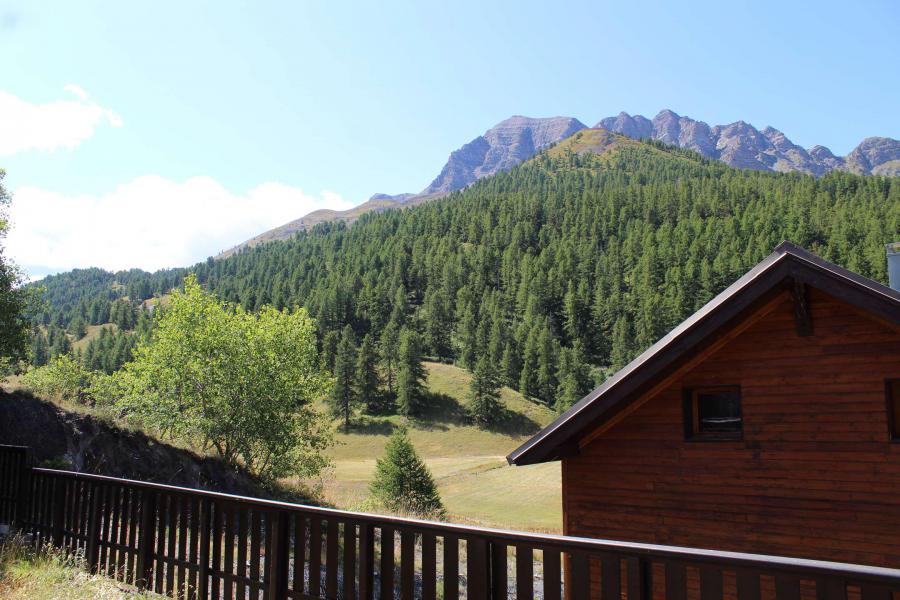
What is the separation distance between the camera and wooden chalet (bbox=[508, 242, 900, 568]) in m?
9.05

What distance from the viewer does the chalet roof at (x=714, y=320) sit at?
8766 mm

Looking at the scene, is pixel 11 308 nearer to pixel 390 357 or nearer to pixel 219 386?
pixel 219 386

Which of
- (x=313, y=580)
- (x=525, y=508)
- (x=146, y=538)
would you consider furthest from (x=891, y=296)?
(x=525, y=508)

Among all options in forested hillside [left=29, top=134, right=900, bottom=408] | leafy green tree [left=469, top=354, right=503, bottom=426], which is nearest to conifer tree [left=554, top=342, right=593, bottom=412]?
forested hillside [left=29, top=134, right=900, bottom=408]

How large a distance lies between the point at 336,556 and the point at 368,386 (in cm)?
10069

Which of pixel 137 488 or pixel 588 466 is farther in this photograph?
pixel 588 466

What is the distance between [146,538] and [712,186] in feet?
661

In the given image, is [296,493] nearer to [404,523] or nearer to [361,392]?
[404,523]

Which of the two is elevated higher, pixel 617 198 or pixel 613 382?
pixel 617 198

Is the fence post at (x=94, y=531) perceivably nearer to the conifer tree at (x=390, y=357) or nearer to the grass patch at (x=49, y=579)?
the grass patch at (x=49, y=579)

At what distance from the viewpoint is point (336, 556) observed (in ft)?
15.4

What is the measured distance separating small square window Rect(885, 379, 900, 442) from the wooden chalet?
15 millimetres

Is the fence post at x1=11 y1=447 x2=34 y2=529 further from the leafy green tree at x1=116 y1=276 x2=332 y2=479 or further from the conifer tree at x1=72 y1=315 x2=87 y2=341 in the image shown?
the conifer tree at x1=72 y1=315 x2=87 y2=341

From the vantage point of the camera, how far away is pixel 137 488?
6.69 meters
